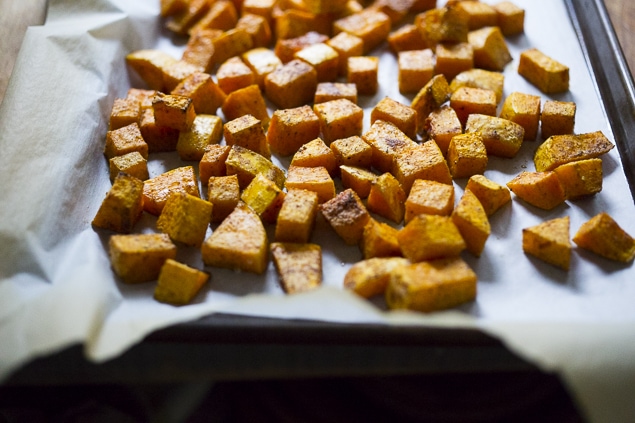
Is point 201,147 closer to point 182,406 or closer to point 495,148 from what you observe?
point 182,406

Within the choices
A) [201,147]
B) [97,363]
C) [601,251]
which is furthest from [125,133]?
[601,251]

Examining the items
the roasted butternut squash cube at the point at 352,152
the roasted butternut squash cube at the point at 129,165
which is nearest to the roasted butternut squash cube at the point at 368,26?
the roasted butternut squash cube at the point at 352,152

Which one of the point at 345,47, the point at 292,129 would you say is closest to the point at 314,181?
the point at 292,129

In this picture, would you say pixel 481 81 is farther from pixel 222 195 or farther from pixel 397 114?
pixel 222 195

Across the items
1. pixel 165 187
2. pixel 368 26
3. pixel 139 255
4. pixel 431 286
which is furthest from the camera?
pixel 368 26

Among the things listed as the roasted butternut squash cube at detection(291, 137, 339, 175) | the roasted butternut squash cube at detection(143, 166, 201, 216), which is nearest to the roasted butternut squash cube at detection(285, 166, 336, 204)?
the roasted butternut squash cube at detection(291, 137, 339, 175)

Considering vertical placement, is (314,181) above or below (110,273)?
above

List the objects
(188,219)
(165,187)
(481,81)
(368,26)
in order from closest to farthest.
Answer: (188,219)
(165,187)
(481,81)
(368,26)

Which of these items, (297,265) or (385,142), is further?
(385,142)
